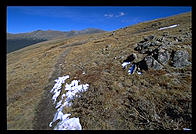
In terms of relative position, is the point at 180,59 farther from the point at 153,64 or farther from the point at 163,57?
the point at 153,64

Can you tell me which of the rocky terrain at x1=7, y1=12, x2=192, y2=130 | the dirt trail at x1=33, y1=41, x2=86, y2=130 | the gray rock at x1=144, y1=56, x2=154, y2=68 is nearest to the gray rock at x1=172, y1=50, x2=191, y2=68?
the rocky terrain at x1=7, y1=12, x2=192, y2=130

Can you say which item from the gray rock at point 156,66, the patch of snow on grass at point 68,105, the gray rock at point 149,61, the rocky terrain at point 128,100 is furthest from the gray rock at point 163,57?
the patch of snow on grass at point 68,105

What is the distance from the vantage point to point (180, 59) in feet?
32.0

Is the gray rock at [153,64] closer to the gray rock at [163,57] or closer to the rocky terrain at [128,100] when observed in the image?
the rocky terrain at [128,100]

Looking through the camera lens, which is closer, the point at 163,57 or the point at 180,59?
the point at 180,59

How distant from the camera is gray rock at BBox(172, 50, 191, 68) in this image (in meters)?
9.49

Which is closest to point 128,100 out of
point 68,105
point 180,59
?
point 68,105

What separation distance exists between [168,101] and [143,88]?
191 centimetres

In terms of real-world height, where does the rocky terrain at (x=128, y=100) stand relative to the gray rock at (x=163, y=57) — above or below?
below

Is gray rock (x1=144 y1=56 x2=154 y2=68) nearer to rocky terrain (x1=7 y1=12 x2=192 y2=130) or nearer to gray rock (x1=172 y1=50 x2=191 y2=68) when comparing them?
rocky terrain (x1=7 y1=12 x2=192 y2=130)

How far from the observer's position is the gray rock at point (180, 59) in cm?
949

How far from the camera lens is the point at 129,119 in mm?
6199

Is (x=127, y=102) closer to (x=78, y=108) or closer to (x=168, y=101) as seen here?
(x=168, y=101)
